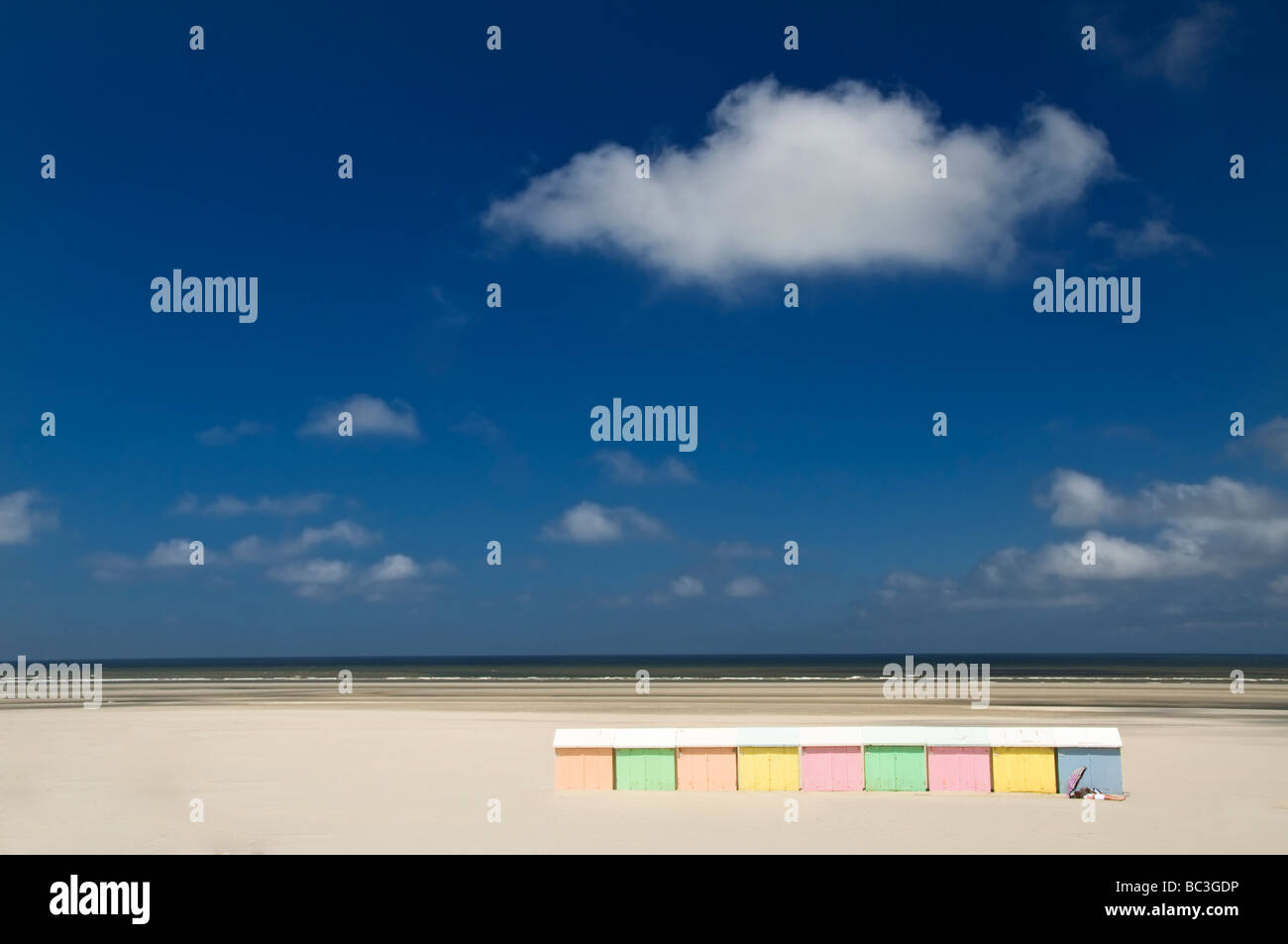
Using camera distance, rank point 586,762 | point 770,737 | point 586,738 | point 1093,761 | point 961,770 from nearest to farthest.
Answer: point 1093,761 → point 961,770 → point 770,737 → point 586,762 → point 586,738

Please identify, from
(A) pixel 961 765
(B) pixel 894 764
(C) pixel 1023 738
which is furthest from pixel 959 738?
(B) pixel 894 764

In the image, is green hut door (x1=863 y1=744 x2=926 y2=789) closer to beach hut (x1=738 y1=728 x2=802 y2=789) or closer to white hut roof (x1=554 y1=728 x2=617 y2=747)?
beach hut (x1=738 y1=728 x2=802 y2=789)

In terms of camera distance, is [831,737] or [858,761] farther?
[831,737]

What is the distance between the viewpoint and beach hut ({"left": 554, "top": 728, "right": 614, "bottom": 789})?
21422 millimetres

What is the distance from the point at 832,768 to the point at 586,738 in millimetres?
5603

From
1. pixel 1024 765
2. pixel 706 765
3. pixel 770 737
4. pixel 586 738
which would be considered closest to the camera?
pixel 1024 765

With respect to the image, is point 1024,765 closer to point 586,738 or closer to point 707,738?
point 707,738

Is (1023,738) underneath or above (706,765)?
above

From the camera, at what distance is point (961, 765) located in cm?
2086

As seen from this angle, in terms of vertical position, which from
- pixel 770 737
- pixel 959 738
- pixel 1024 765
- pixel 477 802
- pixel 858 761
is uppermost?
pixel 770 737

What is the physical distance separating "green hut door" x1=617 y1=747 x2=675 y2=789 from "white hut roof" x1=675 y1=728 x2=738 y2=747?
431 millimetres

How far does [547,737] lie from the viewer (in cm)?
3425
